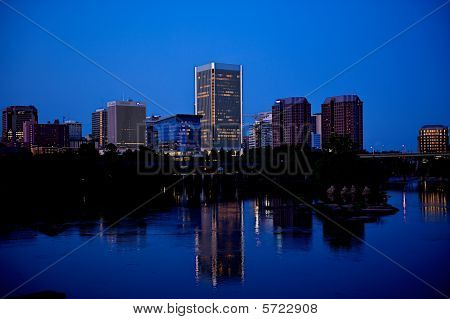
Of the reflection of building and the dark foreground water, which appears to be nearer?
the dark foreground water

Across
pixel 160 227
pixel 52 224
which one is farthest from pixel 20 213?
pixel 160 227

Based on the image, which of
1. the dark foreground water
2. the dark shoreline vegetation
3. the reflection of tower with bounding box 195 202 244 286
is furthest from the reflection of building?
the dark shoreline vegetation

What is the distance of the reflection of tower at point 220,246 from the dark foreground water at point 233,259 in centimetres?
5

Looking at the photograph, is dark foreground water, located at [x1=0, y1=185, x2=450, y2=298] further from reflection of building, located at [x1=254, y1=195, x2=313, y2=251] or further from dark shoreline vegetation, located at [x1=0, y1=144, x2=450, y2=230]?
dark shoreline vegetation, located at [x1=0, y1=144, x2=450, y2=230]

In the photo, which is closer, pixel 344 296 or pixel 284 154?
pixel 344 296

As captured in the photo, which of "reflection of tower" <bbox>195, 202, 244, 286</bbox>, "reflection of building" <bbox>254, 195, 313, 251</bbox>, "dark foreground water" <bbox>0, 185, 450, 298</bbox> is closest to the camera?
"dark foreground water" <bbox>0, 185, 450, 298</bbox>

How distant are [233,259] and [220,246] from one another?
399 cm

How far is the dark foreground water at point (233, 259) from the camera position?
20.5 metres

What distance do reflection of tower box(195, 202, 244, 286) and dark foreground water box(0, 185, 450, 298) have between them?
5cm

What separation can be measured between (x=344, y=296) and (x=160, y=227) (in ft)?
66.5

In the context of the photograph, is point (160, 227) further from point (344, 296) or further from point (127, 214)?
point (344, 296)

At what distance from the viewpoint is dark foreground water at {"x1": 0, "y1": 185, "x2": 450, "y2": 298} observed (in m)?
20.5

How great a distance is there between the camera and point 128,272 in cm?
2322

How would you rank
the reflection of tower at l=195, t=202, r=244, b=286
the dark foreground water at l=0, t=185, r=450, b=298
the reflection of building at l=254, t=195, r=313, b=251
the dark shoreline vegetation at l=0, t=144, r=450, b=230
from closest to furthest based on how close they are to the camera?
the dark foreground water at l=0, t=185, r=450, b=298 → the reflection of tower at l=195, t=202, r=244, b=286 → the reflection of building at l=254, t=195, r=313, b=251 → the dark shoreline vegetation at l=0, t=144, r=450, b=230
